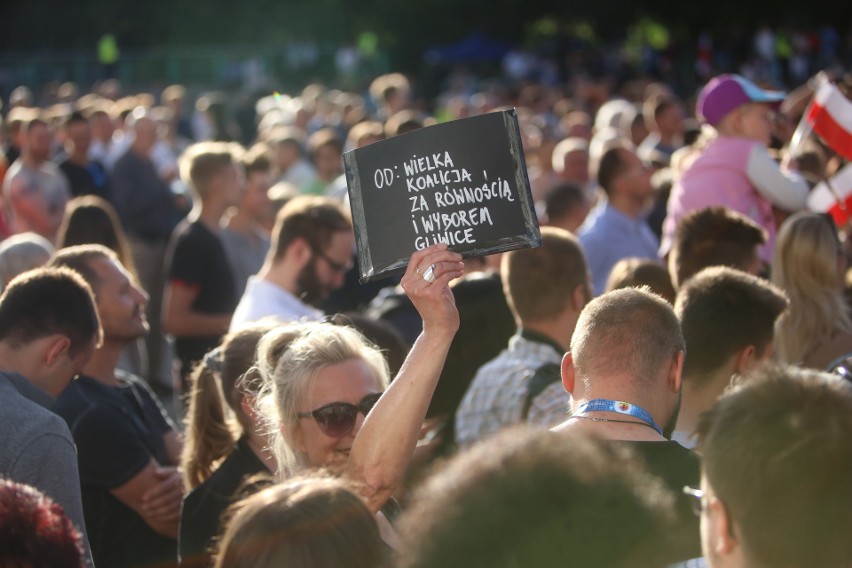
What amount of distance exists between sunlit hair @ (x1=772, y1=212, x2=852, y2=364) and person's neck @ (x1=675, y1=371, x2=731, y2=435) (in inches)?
34.9

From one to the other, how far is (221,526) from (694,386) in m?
1.63

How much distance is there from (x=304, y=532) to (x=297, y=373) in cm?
135

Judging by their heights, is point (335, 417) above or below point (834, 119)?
below

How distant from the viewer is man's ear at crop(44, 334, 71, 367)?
12.8 ft

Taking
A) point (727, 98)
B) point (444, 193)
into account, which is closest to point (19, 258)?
point (444, 193)

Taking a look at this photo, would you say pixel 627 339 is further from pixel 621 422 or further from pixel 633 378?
pixel 621 422

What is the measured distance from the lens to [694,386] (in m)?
4.07

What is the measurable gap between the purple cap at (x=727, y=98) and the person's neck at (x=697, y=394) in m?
3.14

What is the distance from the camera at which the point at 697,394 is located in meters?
4.06

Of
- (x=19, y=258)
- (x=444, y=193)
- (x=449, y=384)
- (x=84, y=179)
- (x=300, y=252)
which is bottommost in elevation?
(x=449, y=384)

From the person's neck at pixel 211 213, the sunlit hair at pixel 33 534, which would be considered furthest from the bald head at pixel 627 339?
the person's neck at pixel 211 213

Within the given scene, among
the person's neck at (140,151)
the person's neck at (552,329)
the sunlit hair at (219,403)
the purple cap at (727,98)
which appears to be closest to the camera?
the sunlit hair at (219,403)

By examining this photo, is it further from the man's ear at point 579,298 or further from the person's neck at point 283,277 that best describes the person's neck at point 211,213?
the man's ear at point 579,298

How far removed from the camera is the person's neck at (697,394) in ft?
13.2
